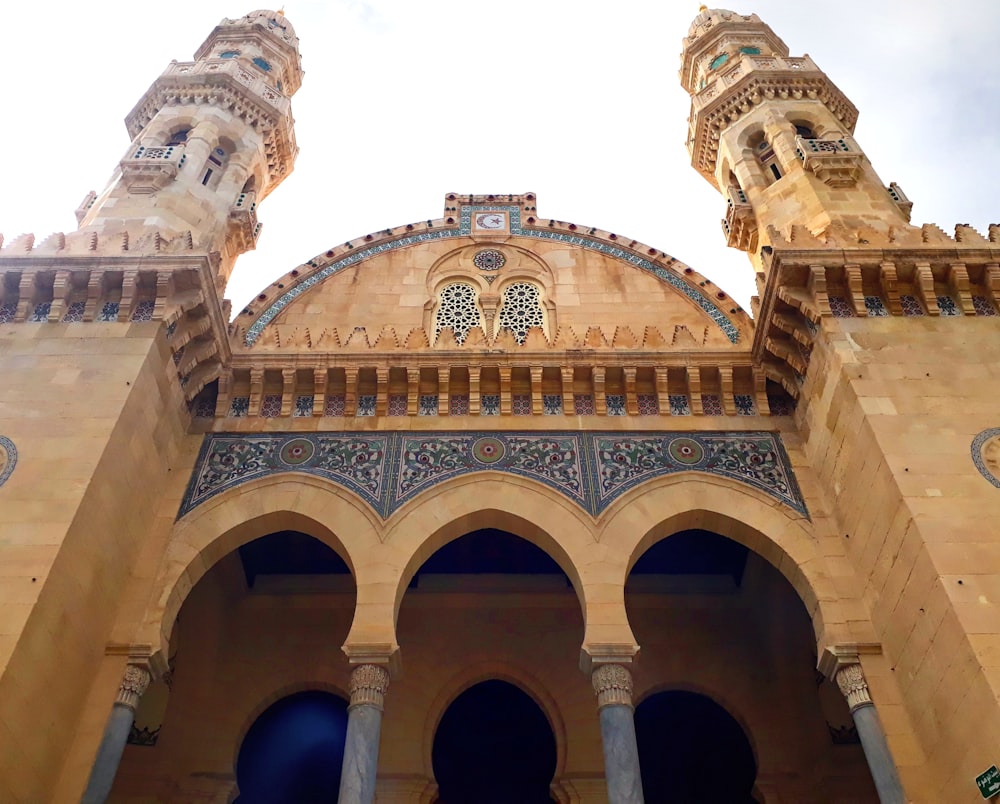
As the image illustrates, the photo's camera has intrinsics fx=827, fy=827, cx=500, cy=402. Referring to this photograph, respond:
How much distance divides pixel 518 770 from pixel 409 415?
177 inches

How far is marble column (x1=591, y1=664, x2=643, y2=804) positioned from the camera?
250 inches

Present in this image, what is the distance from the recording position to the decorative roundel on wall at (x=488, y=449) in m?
8.28

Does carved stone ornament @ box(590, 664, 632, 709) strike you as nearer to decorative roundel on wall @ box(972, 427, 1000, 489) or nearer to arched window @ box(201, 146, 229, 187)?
decorative roundel on wall @ box(972, 427, 1000, 489)

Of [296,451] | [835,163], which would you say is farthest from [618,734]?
[835,163]

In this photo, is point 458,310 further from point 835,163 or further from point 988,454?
point 988,454

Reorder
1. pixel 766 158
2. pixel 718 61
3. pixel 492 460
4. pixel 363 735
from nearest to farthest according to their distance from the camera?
pixel 363 735 < pixel 492 460 < pixel 766 158 < pixel 718 61

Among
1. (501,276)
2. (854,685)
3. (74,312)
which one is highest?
(501,276)

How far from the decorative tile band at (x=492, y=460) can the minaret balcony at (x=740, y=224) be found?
3447mm

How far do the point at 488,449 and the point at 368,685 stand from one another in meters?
2.61

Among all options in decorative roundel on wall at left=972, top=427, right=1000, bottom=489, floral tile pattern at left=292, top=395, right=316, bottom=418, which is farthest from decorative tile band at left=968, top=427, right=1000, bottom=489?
floral tile pattern at left=292, top=395, right=316, bottom=418

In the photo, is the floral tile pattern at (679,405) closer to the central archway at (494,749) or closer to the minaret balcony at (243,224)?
the central archway at (494,749)

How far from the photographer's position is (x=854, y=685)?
22.0ft

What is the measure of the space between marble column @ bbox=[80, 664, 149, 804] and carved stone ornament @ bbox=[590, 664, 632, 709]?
3773 mm

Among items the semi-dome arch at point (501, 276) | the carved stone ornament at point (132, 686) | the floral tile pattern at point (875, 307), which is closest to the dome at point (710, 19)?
the semi-dome arch at point (501, 276)
